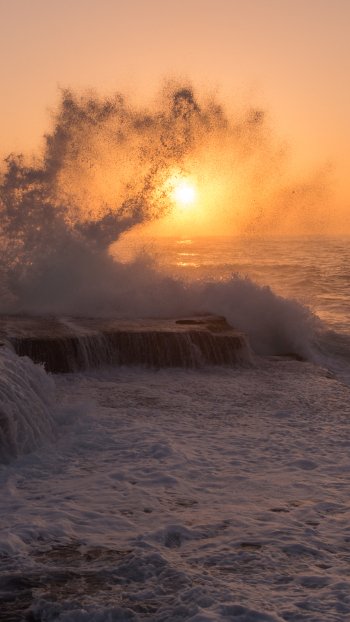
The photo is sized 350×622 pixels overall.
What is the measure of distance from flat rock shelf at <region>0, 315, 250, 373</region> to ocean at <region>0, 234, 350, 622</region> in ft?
0.59

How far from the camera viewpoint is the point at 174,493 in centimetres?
546

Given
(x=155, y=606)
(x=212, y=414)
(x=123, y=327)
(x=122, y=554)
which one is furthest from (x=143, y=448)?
(x=123, y=327)

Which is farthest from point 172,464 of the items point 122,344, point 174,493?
point 122,344

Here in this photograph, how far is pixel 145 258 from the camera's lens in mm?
18188

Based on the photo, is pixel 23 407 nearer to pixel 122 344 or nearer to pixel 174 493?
pixel 174 493

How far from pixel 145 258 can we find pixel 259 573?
1445 centimetres

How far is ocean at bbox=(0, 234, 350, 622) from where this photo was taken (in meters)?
3.81

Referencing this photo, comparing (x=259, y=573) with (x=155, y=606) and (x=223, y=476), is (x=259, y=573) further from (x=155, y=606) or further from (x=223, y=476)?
(x=223, y=476)

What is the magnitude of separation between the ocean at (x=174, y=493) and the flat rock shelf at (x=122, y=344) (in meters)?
0.18

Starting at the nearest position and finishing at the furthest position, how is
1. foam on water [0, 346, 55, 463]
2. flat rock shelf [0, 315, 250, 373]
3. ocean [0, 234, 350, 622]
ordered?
ocean [0, 234, 350, 622] → foam on water [0, 346, 55, 463] → flat rock shelf [0, 315, 250, 373]

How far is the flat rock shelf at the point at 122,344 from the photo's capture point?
34.8 feet

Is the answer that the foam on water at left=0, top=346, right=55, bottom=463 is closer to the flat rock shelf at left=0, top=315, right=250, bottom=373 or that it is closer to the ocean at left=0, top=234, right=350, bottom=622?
the ocean at left=0, top=234, right=350, bottom=622

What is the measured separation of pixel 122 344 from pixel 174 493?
604 cm

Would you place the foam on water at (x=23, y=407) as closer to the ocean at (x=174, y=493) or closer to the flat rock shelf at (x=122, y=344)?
the ocean at (x=174, y=493)
